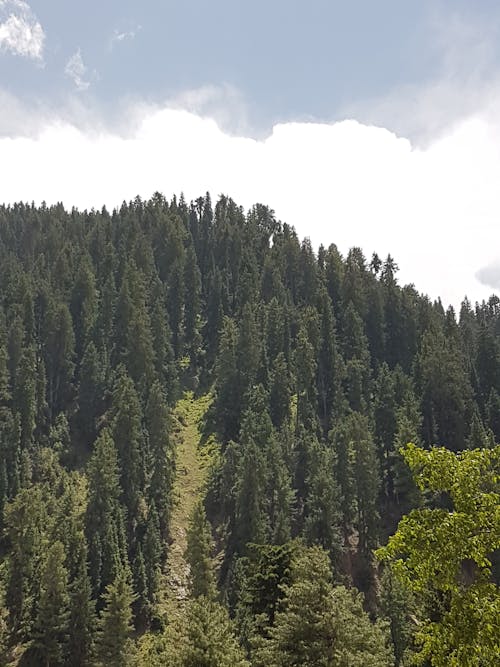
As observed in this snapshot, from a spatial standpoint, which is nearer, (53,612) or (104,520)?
(53,612)

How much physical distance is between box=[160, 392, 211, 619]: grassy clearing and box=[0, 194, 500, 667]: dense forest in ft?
1.39

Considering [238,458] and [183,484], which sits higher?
[238,458]

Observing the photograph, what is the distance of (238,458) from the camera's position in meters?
87.6

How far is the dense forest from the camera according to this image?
28.6 meters

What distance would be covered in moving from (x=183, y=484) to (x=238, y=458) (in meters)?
13.3

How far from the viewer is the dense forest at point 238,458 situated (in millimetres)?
28578

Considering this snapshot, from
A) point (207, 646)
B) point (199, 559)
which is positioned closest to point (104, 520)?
point (199, 559)

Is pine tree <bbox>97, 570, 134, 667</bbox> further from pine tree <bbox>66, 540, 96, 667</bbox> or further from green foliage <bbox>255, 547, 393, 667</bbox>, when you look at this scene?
green foliage <bbox>255, 547, 393, 667</bbox>

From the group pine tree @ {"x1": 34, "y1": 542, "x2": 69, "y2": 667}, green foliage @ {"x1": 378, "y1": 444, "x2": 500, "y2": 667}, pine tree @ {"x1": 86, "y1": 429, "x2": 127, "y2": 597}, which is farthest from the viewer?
pine tree @ {"x1": 86, "y1": 429, "x2": 127, "y2": 597}

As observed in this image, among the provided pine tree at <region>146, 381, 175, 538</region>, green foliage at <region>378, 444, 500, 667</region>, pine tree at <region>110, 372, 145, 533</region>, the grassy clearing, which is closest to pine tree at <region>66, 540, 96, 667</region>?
the grassy clearing

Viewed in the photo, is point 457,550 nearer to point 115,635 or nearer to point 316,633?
point 316,633

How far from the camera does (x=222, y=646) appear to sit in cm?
2952

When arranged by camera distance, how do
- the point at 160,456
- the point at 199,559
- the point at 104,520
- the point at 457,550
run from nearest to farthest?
the point at 457,550
the point at 199,559
the point at 104,520
the point at 160,456

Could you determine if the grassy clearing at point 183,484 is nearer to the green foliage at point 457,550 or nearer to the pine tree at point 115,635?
the pine tree at point 115,635
